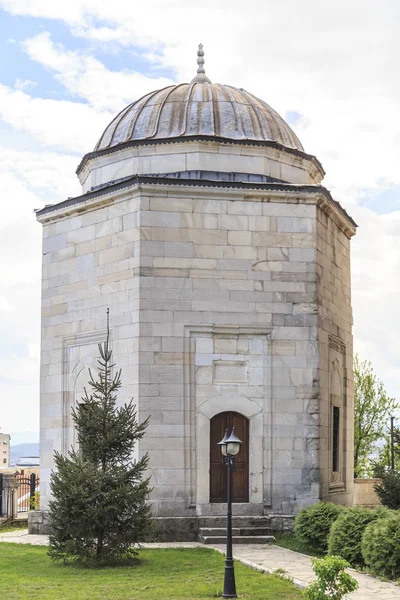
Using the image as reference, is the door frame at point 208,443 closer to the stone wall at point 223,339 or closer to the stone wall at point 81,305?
the stone wall at point 223,339

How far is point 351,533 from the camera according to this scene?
14344 mm

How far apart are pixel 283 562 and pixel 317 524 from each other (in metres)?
1.53

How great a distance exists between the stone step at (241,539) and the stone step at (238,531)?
8 centimetres

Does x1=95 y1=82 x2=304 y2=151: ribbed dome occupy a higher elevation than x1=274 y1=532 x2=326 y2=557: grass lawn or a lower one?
higher

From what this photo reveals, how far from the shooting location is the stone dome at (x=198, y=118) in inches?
797

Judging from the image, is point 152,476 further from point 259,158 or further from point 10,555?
point 259,158

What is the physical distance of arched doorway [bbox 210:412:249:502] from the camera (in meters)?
18.0

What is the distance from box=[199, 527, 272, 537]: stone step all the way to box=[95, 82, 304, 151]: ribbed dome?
8.10 m

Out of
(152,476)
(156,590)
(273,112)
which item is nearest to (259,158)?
(273,112)

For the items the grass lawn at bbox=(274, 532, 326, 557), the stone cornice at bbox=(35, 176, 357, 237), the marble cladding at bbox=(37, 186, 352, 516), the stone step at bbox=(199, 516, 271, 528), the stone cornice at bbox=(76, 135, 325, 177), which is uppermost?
the stone cornice at bbox=(76, 135, 325, 177)

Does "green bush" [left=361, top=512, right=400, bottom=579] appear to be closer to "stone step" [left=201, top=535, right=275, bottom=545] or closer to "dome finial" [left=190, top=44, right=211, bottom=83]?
"stone step" [left=201, top=535, right=275, bottom=545]

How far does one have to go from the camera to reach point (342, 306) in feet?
69.3

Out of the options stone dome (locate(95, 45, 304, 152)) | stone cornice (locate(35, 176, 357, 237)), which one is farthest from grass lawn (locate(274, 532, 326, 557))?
stone dome (locate(95, 45, 304, 152))

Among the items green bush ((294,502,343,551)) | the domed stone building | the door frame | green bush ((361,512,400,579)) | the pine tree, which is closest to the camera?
green bush ((361,512,400,579))
